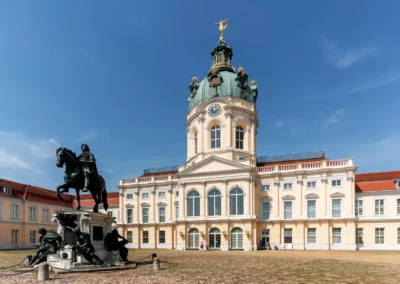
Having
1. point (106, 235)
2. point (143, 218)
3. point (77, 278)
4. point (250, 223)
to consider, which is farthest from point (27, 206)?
point (77, 278)

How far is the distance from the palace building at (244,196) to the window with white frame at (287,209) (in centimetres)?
14

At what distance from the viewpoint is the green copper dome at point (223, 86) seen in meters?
53.2

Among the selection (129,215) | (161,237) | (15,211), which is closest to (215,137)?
(161,237)

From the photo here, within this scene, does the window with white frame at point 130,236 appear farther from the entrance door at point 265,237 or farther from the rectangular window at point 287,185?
Answer: the rectangular window at point 287,185

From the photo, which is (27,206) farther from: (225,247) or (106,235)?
(106,235)

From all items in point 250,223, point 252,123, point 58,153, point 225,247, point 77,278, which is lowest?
point 225,247

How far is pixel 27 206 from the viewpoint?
53.2 meters

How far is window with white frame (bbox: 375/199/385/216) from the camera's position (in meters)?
44.1

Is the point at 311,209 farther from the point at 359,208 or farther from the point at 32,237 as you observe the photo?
the point at 32,237

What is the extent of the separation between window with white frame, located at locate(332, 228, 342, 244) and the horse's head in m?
38.1

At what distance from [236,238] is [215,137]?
53.1 ft

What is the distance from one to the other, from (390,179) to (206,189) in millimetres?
26110

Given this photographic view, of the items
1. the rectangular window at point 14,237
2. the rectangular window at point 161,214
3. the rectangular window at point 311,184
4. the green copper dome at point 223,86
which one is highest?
the green copper dome at point 223,86

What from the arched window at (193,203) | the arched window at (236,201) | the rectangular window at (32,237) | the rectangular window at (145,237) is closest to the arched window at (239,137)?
the arched window at (236,201)
